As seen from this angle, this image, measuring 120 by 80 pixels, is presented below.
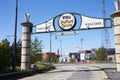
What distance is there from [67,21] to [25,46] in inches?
257

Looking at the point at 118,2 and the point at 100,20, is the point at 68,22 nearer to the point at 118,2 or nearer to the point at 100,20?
the point at 100,20

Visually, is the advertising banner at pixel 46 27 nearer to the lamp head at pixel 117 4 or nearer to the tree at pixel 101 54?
the lamp head at pixel 117 4

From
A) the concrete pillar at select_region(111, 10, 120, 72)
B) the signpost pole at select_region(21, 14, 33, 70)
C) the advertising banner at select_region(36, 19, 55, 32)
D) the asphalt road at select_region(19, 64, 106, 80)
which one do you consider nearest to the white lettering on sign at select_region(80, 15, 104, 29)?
the concrete pillar at select_region(111, 10, 120, 72)

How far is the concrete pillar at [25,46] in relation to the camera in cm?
3356

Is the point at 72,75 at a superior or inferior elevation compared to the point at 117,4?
inferior

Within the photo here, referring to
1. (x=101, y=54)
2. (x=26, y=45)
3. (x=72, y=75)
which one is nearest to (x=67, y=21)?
(x=26, y=45)

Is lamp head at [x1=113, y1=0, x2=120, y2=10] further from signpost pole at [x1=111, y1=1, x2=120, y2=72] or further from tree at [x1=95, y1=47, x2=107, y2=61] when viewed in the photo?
tree at [x1=95, y1=47, x2=107, y2=61]

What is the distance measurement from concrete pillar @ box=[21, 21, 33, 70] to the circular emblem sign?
462 cm

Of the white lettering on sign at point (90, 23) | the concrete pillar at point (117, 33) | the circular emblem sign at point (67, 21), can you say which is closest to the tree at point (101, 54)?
the circular emblem sign at point (67, 21)

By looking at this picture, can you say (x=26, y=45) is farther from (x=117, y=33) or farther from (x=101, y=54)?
(x=101, y=54)

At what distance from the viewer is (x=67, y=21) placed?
32344 mm

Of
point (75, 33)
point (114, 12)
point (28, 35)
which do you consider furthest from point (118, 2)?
point (28, 35)

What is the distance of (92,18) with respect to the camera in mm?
31516

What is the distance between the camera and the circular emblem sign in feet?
105
